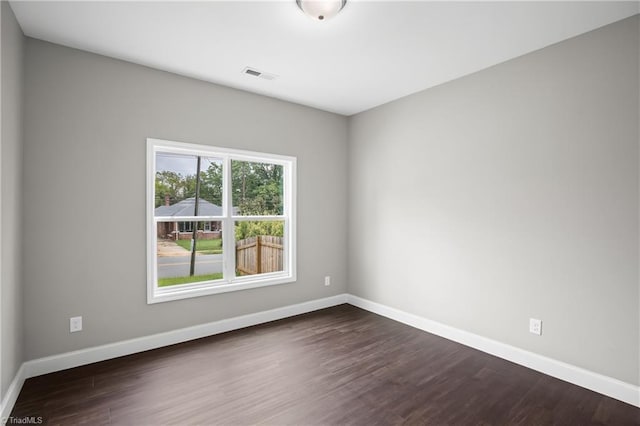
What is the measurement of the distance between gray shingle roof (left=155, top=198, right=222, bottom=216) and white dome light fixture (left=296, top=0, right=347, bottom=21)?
2.22 metres

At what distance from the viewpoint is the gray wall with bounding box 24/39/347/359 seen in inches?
104

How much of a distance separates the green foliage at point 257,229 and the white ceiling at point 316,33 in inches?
65.1

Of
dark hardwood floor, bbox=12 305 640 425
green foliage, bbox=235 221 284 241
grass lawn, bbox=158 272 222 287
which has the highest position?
green foliage, bbox=235 221 284 241

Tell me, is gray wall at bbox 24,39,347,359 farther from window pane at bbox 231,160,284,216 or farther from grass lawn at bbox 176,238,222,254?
grass lawn at bbox 176,238,222,254

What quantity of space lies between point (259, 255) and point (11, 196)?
2384mm

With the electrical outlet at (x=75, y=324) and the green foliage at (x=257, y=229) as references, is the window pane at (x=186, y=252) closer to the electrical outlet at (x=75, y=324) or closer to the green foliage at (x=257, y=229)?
the green foliage at (x=257, y=229)

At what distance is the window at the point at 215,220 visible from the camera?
3.31 metres

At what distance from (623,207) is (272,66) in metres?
3.12

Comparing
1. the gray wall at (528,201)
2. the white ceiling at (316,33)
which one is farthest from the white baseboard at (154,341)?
the white ceiling at (316,33)

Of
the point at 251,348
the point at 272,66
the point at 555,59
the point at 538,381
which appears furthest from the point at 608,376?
the point at 272,66

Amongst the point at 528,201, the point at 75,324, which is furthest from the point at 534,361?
the point at 75,324

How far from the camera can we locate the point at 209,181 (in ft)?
11.9

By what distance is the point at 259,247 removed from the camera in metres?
4.09

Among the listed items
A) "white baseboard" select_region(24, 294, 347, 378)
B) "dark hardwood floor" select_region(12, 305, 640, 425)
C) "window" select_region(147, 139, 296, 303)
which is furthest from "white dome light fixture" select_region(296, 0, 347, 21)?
"white baseboard" select_region(24, 294, 347, 378)
